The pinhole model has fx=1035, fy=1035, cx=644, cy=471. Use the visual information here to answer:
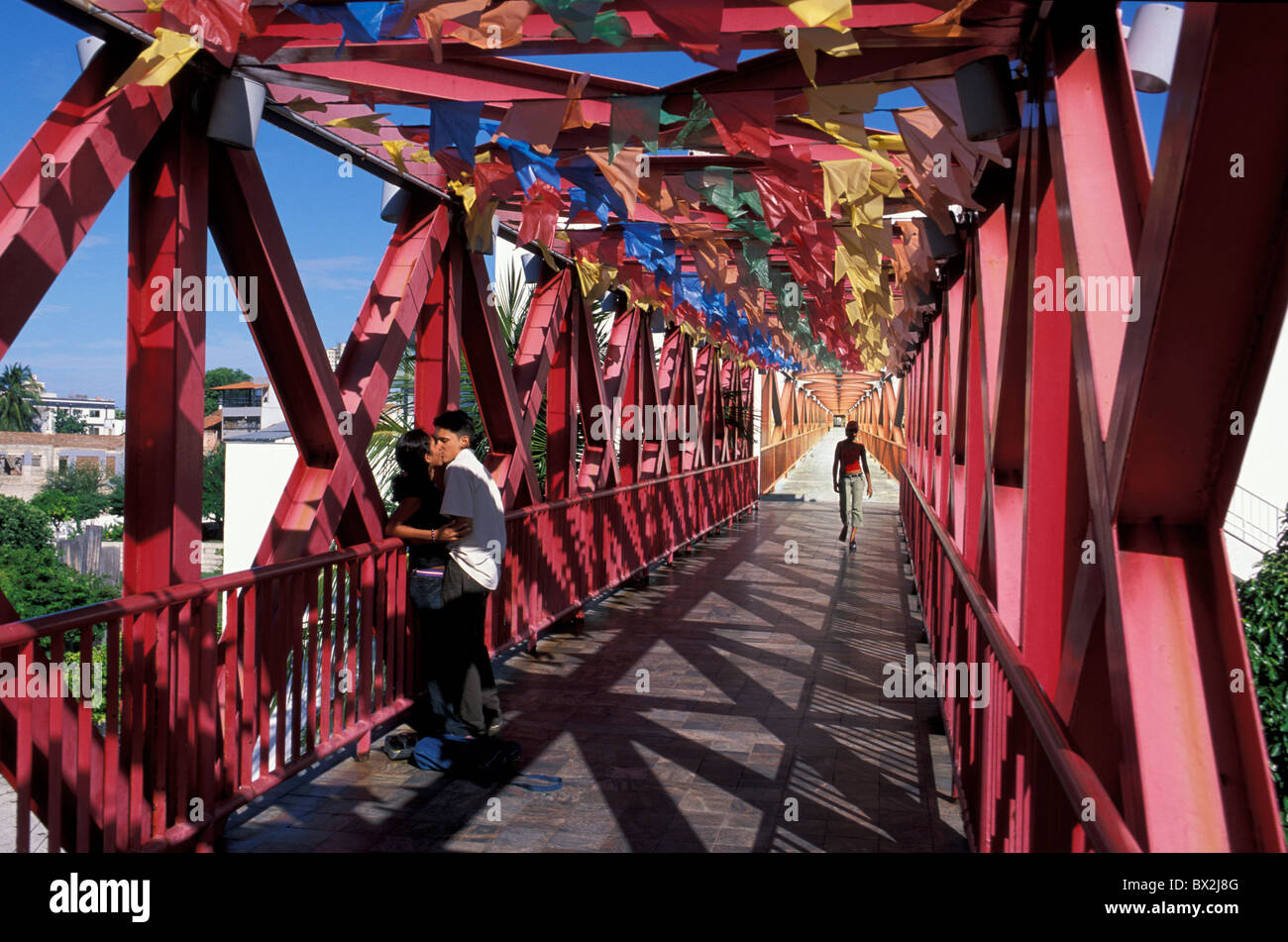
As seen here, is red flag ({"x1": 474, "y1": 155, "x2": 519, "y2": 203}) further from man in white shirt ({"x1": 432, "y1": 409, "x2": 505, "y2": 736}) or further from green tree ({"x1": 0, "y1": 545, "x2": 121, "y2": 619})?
green tree ({"x1": 0, "y1": 545, "x2": 121, "y2": 619})

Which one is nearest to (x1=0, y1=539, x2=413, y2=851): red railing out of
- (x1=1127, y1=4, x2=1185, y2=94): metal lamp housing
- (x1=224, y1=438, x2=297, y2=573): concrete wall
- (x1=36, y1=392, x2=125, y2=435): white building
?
(x1=1127, y1=4, x2=1185, y2=94): metal lamp housing

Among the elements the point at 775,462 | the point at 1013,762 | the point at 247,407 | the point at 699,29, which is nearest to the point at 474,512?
the point at 699,29

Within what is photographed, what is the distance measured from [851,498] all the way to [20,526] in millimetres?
53590

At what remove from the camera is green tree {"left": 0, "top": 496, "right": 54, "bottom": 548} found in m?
52.8

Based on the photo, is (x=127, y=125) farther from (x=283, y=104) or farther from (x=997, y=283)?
(x=997, y=283)

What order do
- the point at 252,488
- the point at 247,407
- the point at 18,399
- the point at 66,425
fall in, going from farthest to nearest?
the point at 66,425 → the point at 18,399 → the point at 247,407 → the point at 252,488

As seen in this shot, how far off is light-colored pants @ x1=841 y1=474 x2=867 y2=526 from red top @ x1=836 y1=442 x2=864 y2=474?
10 centimetres

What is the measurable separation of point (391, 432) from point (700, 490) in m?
5.22

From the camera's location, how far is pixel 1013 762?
3.05m

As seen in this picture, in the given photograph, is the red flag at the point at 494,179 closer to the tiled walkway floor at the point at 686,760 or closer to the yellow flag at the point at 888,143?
the yellow flag at the point at 888,143

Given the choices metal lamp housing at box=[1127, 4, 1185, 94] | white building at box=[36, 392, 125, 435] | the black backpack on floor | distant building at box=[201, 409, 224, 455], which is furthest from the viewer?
white building at box=[36, 392, 125, 435]

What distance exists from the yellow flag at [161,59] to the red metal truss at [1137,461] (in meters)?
2.86

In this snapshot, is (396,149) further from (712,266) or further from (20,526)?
(20,526)

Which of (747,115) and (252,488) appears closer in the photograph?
(747,115)
